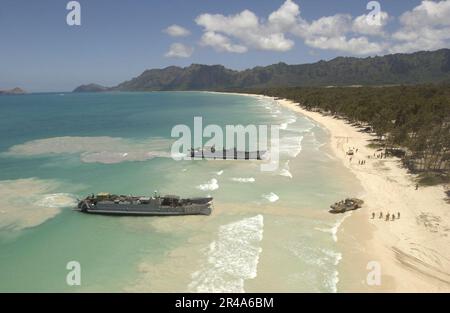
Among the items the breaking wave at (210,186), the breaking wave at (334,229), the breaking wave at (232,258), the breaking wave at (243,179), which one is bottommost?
the breaking wave at (232,258)

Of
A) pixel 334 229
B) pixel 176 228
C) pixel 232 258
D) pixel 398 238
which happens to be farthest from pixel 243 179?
pixel 398 238

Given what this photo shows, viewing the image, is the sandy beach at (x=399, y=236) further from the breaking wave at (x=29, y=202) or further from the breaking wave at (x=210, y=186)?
the breaking wave at (x=29, y=202)

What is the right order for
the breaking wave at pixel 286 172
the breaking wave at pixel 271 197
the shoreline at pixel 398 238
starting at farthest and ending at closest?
the breaking wave at pixel 286 172, the breaking wave at pixel 271 197, the shoreline at pixel 398 238

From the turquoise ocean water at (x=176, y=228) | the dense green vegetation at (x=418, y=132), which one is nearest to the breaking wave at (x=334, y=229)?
the turquoise ocean water at (x=176, y=228)

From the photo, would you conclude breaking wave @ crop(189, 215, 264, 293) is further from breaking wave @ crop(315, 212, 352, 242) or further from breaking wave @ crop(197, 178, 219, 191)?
breaking wave @ crop(197, 178, 219, 191)

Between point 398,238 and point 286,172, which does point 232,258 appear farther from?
point 286,172
